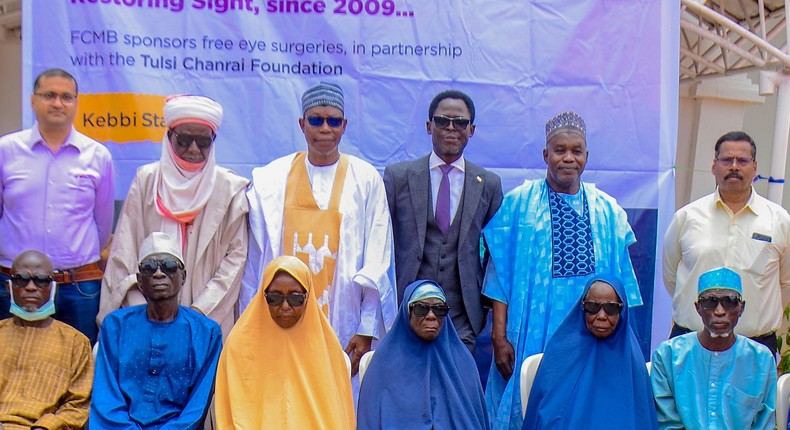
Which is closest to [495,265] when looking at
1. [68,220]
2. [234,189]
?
[234,189]

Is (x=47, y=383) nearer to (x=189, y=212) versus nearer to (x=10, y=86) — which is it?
(x=189, y=212)

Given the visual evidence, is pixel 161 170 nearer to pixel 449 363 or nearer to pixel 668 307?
pixel 449 363

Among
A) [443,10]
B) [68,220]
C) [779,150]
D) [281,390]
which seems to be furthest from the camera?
[779,150]

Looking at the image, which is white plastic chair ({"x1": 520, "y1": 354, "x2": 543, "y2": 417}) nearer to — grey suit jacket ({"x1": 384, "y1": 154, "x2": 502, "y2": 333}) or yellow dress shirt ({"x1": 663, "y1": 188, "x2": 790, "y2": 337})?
grey suit jacket ({"x1": 384, "y1": 154, "x2": 502, "y2": 333})

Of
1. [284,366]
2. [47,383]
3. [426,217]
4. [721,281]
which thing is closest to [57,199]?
[47,383]

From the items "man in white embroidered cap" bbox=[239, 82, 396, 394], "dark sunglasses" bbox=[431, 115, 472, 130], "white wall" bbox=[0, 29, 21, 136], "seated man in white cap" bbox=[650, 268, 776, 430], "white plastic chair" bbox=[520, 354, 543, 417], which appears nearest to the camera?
"seated man in white cap" bbox=[650, 268, 776, 430]

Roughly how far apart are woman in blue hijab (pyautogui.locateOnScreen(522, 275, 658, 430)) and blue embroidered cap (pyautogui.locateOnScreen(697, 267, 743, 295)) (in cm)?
38

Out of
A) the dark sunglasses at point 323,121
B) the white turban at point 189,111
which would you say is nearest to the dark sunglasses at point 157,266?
the white turban at point 189,111

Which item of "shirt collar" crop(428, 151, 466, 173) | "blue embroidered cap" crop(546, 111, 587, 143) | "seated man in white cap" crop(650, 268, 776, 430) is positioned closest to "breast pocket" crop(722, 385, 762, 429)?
"seated man in white cap" crop(650, 268, 776, 430)

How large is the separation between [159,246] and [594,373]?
2093 mm

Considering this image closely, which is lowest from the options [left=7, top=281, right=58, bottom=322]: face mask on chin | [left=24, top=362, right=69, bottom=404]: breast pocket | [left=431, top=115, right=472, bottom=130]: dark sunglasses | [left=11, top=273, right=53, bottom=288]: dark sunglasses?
[left=24, top=362, right=69, bottom=404]: breast pocket

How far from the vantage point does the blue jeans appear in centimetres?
479

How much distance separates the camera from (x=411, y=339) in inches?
173

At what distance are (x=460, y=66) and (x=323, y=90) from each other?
1.27 m
